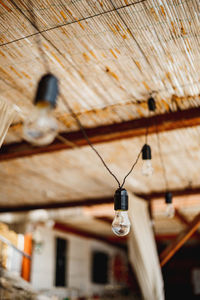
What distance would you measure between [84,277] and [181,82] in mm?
11121

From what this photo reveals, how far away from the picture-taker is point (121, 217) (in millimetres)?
2209

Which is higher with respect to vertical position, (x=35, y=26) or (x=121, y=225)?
(x=35, y=26)

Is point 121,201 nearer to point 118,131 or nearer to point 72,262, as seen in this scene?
point 118,131

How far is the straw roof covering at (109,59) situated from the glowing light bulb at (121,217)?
3.86 feet

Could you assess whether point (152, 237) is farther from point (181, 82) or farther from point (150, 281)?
point (181, 82)

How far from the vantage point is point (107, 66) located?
108 inches

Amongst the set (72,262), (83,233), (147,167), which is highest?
(83,233)

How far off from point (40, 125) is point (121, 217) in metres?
1.12

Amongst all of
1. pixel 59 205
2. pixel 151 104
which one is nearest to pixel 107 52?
pixel 151 104

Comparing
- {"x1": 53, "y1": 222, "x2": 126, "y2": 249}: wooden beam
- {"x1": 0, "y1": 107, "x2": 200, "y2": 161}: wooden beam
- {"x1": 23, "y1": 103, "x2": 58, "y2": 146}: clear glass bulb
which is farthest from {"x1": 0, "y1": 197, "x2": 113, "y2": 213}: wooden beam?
{"x1": 23, "y1": 103, "x2": 58, "y2": 146}: clear glass bulb

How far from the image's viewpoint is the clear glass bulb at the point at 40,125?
136 centimetres

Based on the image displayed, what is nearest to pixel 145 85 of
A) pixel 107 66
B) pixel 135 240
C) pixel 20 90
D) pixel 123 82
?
pixel 123 82

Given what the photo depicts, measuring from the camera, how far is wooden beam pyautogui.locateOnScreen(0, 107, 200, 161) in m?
3.34

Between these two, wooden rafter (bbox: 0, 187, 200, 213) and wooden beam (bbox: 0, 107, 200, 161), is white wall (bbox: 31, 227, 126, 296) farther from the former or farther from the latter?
wooden beam (bbox: 0, 107, 200, 161)
